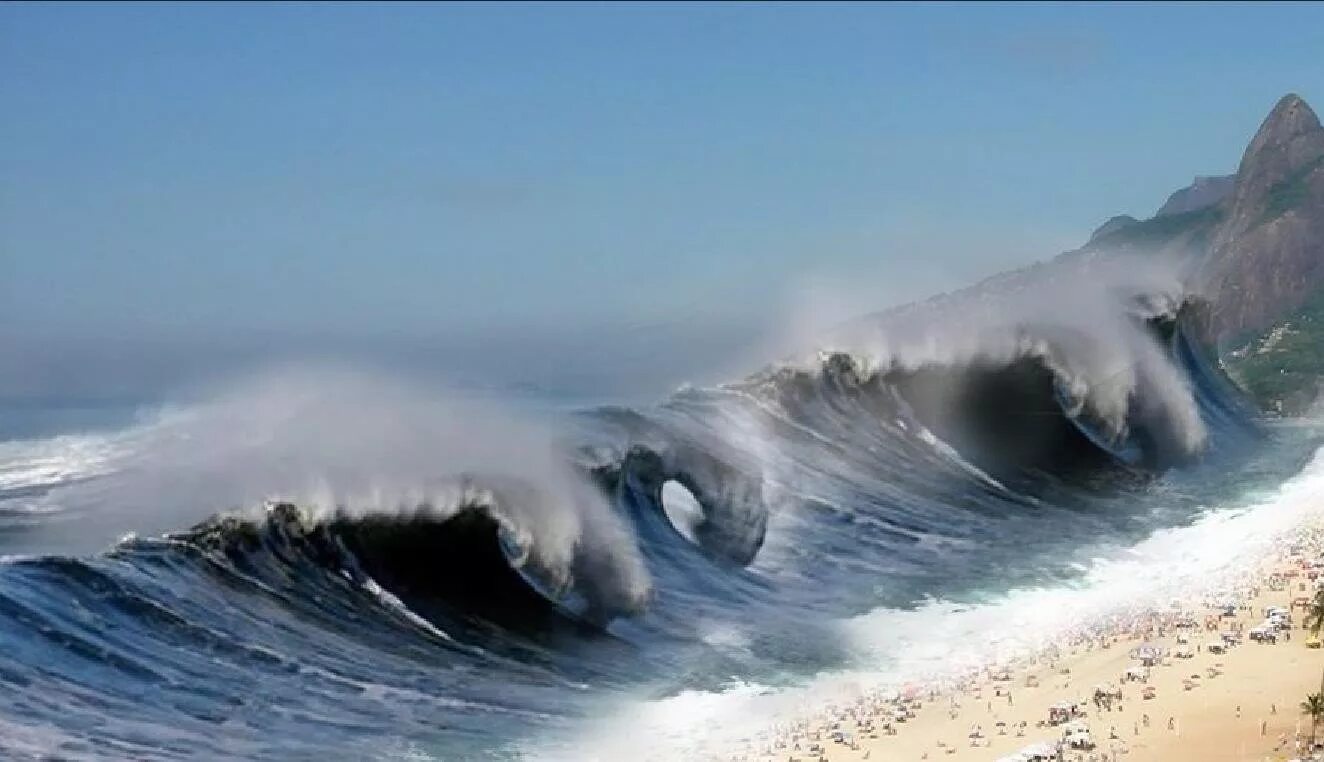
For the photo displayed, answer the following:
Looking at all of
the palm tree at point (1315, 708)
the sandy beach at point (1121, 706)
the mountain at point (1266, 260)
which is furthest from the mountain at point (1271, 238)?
the palm tree at point (1315, 708)

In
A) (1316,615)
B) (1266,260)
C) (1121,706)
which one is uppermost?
(1266,260)

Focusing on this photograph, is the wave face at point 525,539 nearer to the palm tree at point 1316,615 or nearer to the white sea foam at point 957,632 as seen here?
the white sea foam at point 957,632

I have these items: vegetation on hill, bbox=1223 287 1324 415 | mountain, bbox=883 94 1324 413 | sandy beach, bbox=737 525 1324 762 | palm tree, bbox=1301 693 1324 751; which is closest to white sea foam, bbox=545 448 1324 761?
sandy beach, bbox=737 525 1324 762

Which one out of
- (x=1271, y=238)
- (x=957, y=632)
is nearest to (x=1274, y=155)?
(x=1271, y=238)

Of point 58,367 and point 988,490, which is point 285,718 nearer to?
point 988,490

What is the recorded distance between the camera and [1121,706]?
17.7m

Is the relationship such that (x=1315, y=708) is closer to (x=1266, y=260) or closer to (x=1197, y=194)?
(x=1266, y=260)

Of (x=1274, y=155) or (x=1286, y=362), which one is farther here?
(x=1274, y=155)

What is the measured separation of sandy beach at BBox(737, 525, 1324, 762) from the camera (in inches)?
634

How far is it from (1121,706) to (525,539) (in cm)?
1194

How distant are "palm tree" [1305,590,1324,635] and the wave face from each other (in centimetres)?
657

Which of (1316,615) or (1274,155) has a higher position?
(1274,155)

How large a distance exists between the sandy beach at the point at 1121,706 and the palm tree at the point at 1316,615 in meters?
0.17

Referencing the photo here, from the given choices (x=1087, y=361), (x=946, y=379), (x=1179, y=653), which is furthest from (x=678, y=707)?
(x=1087, y=361)
